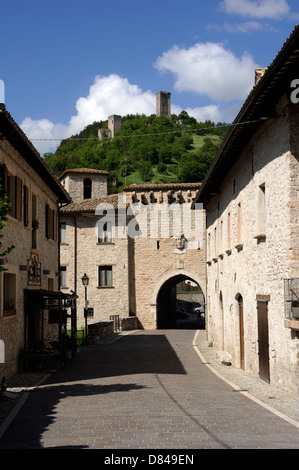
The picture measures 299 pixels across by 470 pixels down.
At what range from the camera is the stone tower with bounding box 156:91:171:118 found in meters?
116

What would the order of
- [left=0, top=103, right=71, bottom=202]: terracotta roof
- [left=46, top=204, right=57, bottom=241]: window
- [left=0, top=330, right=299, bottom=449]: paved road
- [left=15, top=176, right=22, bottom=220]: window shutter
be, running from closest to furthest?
1. [left=0, top=330, right=299, bottom=449]: paved road
2. [left=0, top=103, right=71, bottom=202]: terracotta roof
3. [left=15, top=176, right=22, bottom=220]: window shutter
4. [left=46, top=204, right=57, bottom=241]: window

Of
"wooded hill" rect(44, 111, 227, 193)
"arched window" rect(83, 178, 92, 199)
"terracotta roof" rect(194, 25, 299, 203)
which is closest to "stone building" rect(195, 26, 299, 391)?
"terracotta roof" rect(194, 25, 299, 203)

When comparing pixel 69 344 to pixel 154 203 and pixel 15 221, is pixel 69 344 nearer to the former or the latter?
pixel 15 221

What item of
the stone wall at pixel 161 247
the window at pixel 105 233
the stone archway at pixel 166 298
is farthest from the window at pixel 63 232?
the stone archway at pixel 166 298

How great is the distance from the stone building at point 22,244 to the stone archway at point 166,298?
47.0ft

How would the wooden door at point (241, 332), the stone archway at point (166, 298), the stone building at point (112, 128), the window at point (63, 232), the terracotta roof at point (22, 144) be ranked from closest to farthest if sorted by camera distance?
1. the terracotta roof at point (22, 144)
2. the wooden door at point (241, 332)
3. the stone archway at point (166, 298)
4. the window at point (63, 232)
5. the stone building at point (112, 128)

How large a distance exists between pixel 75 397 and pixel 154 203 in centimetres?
2368

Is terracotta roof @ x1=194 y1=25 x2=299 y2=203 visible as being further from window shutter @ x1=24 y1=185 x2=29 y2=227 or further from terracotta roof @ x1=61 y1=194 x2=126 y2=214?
terracotta roof @ x1=61 y1=194 x2=126 y2=214

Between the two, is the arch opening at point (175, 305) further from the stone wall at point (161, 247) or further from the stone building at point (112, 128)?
the stone building at point (112, 128)

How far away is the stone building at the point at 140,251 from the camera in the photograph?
33.1 m

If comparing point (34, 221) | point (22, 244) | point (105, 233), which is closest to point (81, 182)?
point (105, 233)

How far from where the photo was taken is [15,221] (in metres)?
13.8

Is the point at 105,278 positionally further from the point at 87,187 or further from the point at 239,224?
the point at 239,224

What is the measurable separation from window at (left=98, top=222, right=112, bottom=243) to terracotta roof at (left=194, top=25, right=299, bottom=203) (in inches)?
711
